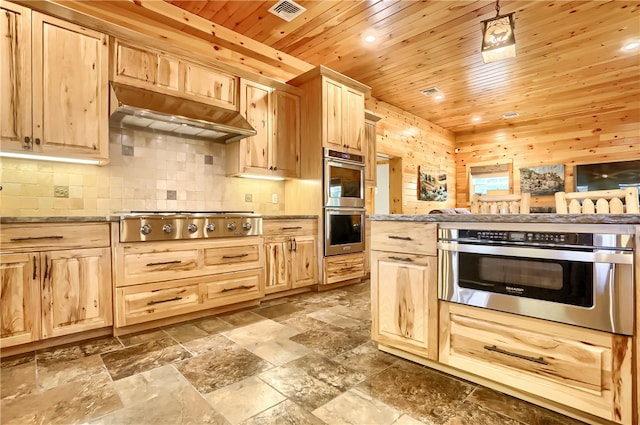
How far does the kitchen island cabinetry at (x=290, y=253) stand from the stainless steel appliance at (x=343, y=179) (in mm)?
396

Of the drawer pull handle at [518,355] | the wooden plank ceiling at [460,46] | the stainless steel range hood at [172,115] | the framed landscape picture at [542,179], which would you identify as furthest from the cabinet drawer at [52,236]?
the framed landscape picture at [542,179]

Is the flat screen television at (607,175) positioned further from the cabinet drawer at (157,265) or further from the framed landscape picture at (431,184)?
the cabinet drawer at (157,265)

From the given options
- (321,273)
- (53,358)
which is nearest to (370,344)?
(321,273)

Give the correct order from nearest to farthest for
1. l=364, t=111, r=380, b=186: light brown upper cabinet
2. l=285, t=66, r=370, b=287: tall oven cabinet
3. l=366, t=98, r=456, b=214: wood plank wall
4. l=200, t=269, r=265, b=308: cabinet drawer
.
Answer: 1. l=200, t=269, r=265, b=308: cabinet drawer
2. l=285, t=66, r=370, b=287: tall oven cabinet
3. l=364, t=111, r=380, b=186: light brown upper cabinet
4. l=366, t=98, r=456, b=214: wood plank wall

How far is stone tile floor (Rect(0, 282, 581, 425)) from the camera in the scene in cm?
139

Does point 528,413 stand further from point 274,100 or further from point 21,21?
point 21,21

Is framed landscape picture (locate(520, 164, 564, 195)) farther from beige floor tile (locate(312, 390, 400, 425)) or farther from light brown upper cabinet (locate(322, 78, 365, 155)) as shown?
beige floor tile (locate(312, 390, 400, 425))

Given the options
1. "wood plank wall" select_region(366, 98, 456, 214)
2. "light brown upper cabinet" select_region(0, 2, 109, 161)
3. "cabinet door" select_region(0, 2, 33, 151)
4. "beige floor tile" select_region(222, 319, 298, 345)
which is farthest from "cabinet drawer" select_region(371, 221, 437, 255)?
"wood plank wall" select_region(366, 98, 456, 214)

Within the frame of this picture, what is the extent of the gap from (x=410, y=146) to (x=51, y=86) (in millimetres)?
5494

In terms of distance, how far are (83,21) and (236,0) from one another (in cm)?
128

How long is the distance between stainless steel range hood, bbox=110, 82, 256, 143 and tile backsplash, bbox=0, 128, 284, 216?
0.59 feet

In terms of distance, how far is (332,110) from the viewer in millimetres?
3842

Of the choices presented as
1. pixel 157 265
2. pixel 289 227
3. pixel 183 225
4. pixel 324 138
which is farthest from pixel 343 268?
pixel 157 265

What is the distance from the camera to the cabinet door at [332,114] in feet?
12.3
